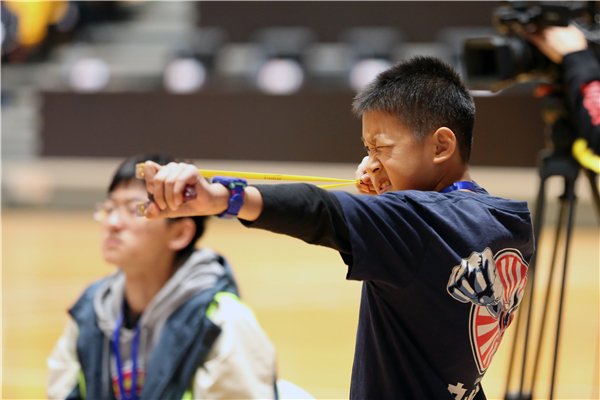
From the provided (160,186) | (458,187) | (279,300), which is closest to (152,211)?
(160,186)

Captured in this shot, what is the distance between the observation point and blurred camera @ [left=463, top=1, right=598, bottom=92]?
4.89ft

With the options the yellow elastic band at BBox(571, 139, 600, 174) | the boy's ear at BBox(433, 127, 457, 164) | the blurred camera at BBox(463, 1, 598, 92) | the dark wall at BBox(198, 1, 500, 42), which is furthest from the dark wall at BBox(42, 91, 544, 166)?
the boy's ear at BBox(433, 127, 457, 164)

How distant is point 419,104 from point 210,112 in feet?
17.3

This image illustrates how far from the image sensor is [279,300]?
3799mm

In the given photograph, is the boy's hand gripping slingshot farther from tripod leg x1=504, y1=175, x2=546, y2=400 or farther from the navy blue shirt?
tripod leg x1=504, y1=175, x2=546, y2=400

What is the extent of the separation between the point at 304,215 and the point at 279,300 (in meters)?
3.11

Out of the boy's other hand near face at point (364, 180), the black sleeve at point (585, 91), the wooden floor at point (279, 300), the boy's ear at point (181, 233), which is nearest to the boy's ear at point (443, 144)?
the boy's other hand near face at point (364, 180)

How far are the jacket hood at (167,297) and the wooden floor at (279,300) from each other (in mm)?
592

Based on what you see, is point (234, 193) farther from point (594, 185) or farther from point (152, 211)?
point (594, 185)

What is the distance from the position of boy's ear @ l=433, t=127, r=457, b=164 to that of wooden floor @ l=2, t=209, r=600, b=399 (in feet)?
3.98

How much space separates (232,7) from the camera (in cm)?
757

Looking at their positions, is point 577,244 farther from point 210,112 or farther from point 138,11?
point 138,11

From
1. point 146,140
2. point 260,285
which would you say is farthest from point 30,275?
Answer: point 146,140

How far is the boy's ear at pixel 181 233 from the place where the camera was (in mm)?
1717
